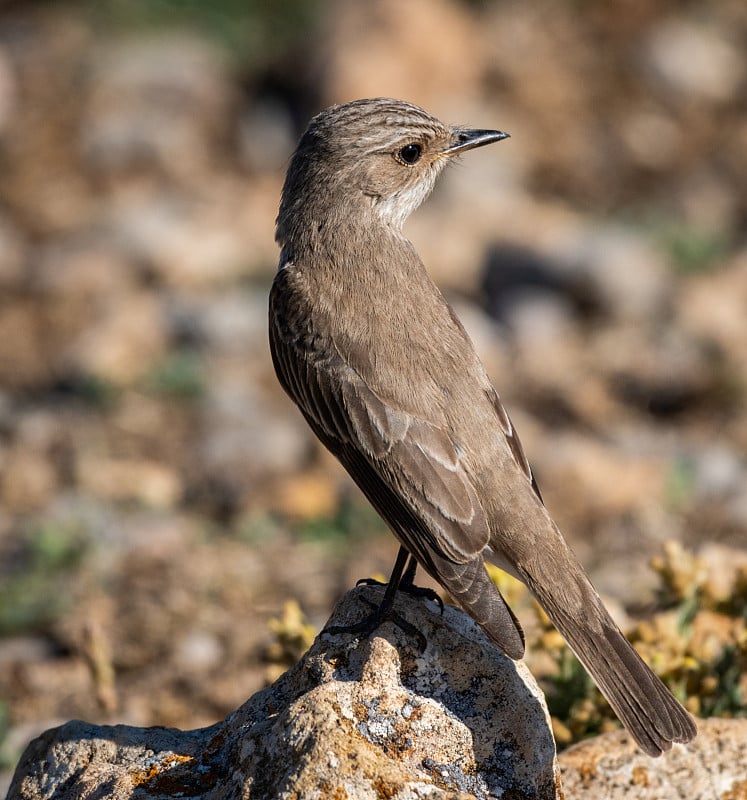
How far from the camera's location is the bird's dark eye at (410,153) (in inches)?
237

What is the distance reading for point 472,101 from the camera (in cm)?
1483

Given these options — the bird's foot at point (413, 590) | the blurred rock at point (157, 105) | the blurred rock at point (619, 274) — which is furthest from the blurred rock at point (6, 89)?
the bird's foot at point (413, 590)

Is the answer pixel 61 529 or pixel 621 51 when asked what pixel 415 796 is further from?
Answer: pixel 621 51

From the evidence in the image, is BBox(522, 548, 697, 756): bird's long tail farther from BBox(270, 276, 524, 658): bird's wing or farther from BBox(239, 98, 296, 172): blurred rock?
BBox(239, 98, 296, 172): blurred rock

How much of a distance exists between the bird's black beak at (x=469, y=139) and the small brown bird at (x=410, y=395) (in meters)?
0.01

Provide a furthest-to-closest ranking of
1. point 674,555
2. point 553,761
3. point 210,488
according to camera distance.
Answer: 1. point 210,488
2. point 674,555
3. point 553,761

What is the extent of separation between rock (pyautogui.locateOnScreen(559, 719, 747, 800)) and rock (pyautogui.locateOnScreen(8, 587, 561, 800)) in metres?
0.47

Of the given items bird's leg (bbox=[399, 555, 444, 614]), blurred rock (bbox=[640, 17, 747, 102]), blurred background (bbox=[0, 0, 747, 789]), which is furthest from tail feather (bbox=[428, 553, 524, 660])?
blurred rock (bbox=[640, 17, 747, 102])

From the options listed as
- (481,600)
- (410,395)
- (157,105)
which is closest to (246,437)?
(410,395)

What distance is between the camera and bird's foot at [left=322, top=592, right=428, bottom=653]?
4.42 meters

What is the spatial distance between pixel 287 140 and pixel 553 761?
11152 millimetres

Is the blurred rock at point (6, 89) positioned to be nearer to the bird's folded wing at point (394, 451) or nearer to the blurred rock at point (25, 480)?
the blurred rock at point (25, 480)

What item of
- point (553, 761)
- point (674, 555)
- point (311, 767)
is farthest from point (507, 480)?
point (311, 767)

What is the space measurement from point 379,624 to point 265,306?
6.92 m
